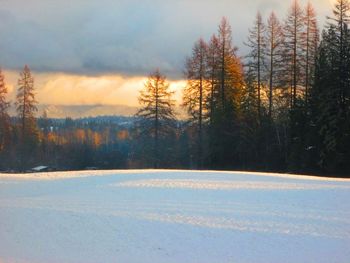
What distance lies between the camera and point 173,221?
48.1ft

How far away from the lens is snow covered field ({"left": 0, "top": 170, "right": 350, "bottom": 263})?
12195mm

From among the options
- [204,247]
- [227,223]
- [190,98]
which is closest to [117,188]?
[227,223]

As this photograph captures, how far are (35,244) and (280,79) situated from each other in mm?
33366

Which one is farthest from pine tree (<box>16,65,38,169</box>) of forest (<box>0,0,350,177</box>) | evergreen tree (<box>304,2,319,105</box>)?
evergreen tree (<box>304,2,319,105</box>)

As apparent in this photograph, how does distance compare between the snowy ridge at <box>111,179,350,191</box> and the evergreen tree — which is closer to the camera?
the snowy ridge at <box>111,179,350,191</box>

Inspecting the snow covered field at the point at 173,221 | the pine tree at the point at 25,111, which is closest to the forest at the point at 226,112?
the pine tree at the point at 25,111

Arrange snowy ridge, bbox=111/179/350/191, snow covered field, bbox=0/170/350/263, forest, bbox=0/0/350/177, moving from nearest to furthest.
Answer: snow covered field, bbox=0/170/350/263, snowy ridge, bbox=111/179/350/191, forest, bbox=0/0/350/177

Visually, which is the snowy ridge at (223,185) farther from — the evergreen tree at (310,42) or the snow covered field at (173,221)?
the evergreen tree at (310,42)

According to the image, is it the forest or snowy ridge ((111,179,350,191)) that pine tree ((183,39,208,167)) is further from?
snowy ridge ((111,179,350,191))

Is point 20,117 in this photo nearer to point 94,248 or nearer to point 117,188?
point 117,188

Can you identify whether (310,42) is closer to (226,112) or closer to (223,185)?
(226,112)

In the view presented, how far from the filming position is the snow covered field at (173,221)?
12.2 m

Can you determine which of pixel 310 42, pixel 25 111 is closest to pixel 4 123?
pixel 25 111

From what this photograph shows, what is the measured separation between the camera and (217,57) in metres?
44.8
